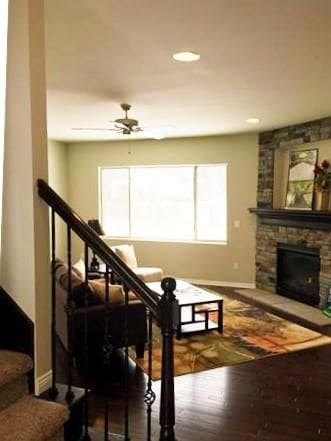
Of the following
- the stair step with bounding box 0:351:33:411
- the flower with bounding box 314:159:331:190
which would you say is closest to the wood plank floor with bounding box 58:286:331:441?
the stair step with bounding box 0:351:33:411

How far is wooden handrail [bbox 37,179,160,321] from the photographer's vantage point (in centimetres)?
166

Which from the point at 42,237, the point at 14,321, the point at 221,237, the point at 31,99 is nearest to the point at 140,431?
the point at 14,321

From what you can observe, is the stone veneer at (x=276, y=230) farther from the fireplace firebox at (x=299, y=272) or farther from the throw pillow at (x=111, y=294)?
the throw pillow at (x=111, y=294)

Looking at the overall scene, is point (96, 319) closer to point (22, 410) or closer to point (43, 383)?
point (43, 383)

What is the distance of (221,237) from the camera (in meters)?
7.62

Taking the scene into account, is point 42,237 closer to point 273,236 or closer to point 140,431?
point 140,431

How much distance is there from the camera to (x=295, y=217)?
6305 mm

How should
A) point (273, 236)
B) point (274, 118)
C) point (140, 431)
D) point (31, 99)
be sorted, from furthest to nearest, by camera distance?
point (273, 236)
point (274, 118)
point (140, 431)
point (31, 99)

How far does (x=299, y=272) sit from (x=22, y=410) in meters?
5.49

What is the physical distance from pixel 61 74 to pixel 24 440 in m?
3.13

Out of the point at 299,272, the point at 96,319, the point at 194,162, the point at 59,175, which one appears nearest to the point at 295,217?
the point at 299,272

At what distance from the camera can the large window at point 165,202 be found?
7.66 m

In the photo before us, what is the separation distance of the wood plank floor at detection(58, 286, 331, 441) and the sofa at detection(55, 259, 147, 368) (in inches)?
8.5

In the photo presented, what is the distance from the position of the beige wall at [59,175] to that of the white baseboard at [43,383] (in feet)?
19.3
